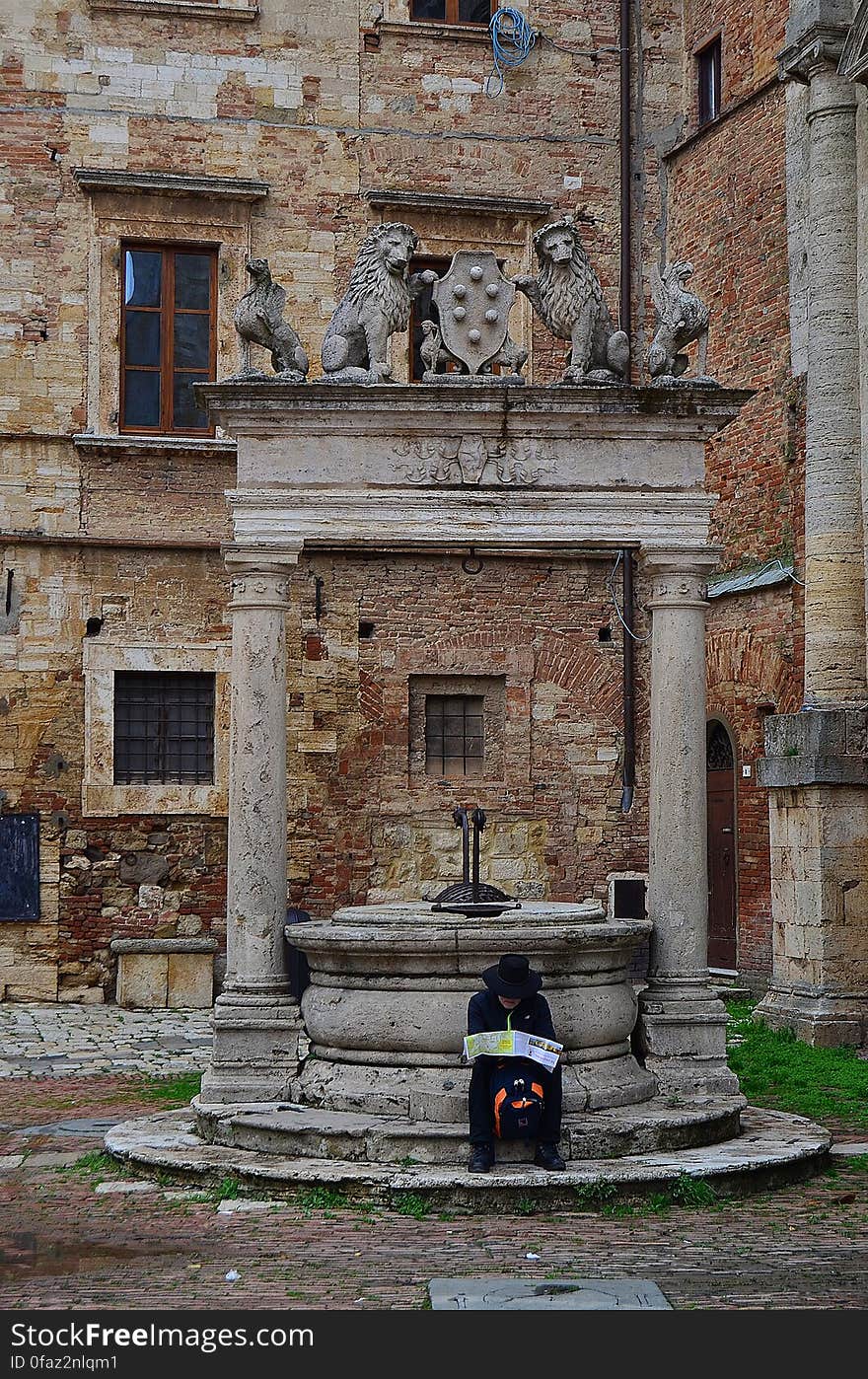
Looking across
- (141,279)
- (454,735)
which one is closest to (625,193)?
(141,279)

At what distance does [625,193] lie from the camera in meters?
17.4

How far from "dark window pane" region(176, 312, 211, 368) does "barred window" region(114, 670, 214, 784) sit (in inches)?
114

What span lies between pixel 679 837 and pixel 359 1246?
322 cm

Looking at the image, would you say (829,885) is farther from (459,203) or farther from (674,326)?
(459,203)

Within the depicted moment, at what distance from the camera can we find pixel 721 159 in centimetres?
1659

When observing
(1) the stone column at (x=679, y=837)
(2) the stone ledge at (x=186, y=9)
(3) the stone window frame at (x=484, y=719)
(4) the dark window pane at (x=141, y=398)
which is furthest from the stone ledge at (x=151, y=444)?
(1) the stone column at (x=679, y=837)

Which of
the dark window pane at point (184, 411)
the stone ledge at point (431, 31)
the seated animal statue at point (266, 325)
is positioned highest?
the stone ledge at point (431, 31)

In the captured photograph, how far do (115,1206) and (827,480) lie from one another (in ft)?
26.7

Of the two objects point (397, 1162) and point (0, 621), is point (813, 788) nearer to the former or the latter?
point (397, 1162)

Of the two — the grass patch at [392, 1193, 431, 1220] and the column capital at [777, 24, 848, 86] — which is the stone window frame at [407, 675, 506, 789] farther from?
the grass patch at [392, 1193, 431, 1220]

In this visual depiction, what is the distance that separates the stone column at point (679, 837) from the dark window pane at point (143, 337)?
8.23 meters

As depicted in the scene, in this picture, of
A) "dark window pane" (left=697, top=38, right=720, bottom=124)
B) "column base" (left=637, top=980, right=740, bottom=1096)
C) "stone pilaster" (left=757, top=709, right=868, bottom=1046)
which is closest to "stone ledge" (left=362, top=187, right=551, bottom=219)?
"dark window pane" (left=697, top=38, right=720, bottom=124)

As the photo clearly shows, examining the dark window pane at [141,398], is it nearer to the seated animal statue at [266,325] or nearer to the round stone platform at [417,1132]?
the seated animal statue at [266,325]

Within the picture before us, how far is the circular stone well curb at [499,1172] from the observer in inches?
296
